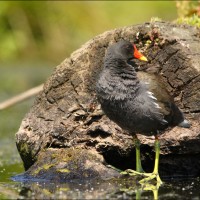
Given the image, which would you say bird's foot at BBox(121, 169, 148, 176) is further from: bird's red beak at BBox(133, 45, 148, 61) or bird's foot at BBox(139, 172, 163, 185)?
bird's red beak at BBox(133, 45, 148, 61)

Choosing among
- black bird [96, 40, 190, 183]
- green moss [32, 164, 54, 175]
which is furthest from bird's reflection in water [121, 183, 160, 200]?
green moss [32, 164, 54, 175]

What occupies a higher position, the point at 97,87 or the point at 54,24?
the point at 54,24

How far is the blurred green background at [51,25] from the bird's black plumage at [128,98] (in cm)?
1317

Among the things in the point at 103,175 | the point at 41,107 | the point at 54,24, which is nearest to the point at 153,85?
the point at 103,175

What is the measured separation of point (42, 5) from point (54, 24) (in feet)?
2.62

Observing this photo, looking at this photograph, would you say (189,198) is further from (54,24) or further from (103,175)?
(54,24)

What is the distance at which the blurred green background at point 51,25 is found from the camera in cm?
2166

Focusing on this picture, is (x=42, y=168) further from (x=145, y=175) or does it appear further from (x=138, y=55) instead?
(x=138, y=55)

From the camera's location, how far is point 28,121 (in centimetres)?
789

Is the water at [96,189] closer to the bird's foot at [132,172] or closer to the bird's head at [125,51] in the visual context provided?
the bird's foot at [132,172]

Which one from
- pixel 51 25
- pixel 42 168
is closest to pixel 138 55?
pixel 42 168

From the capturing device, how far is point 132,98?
22.2ft

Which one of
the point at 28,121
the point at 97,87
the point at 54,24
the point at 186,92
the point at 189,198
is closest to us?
the point at 189,198

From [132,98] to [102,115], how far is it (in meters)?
0.87
